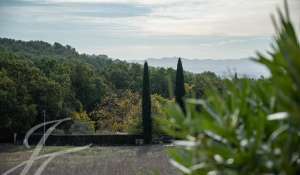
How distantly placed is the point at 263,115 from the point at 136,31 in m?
35.0

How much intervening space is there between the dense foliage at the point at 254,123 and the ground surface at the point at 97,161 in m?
11.1

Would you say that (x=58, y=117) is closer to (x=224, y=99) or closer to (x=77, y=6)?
(x=77, y=6)

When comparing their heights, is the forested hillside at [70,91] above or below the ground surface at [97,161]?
above

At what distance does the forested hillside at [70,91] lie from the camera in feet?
73.9

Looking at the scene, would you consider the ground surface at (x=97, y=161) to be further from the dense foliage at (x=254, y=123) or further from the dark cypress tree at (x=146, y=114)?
the dense foliage at (x=254, y=123)

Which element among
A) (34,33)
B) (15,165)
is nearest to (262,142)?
(15,165)

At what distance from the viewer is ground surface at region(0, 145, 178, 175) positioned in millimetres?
13719

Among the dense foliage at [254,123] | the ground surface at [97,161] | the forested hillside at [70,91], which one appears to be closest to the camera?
the dense foliage at [254,123]

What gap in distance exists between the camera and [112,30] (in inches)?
1468

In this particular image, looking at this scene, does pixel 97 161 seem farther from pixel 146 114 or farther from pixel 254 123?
pixel 254 123

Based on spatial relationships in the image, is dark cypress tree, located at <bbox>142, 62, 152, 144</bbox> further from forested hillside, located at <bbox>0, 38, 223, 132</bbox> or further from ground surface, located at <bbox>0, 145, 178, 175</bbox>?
ground surface, located at <bbox>0, 145, 178, 175</bbox>

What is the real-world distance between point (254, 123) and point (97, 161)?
15.5 meters

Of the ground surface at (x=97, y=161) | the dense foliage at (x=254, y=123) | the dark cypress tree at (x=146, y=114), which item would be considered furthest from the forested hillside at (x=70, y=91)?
the dense foliage at (x=254, y=123)

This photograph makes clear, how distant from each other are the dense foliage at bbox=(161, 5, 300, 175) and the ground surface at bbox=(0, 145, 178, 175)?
11086 millimetres
